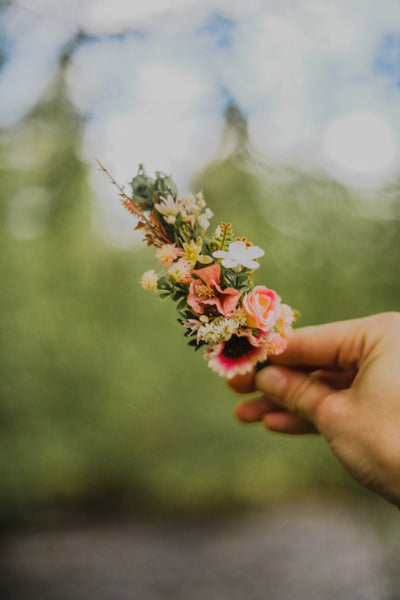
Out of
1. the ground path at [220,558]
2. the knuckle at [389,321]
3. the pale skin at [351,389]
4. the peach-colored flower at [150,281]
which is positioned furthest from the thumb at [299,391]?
the ground path at [220,558]

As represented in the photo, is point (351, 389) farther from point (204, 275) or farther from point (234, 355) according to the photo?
point (204, 275)

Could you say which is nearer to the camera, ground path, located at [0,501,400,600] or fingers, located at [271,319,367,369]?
fingers, located at [271,319,367,369]

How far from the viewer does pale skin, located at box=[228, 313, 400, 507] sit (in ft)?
2.32

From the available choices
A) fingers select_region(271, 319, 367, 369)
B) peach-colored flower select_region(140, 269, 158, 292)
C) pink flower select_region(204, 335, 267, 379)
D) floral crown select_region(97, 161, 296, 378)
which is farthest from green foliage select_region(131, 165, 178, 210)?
fingers select_region(271, 319, 367, 369)

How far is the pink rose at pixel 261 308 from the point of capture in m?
0.69

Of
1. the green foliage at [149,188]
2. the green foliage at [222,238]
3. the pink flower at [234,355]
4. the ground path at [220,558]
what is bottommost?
the ground path at [220,558]

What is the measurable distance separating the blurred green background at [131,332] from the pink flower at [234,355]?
199 centimetres

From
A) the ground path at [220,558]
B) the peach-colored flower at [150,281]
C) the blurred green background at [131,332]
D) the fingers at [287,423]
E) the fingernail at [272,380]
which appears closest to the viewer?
the peach-colored flower at [150,281]

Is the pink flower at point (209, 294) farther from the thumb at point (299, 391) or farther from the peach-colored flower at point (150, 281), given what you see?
the thumb at point (299, 391)

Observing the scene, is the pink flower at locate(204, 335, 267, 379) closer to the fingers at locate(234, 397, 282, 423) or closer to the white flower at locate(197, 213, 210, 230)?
the white flower at locate(197, 213, 210, 230)

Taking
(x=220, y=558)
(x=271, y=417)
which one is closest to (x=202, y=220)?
(x=271, y=417)

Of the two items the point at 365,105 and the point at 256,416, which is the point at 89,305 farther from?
the point at 365,105

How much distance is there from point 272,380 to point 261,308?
314mm

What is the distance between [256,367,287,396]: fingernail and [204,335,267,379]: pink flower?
8.3 inches
